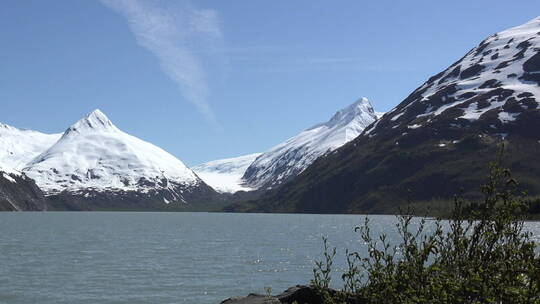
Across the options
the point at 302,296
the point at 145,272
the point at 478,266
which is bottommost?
the point at 302,296

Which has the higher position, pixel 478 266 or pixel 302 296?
pixel 478 266

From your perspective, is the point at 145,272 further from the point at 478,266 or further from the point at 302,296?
the point at 478,266

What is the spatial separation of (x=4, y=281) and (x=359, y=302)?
5804cm

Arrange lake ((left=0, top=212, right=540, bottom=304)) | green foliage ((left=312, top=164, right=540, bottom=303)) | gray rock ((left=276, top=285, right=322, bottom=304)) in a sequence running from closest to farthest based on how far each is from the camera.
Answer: green foliage ((left=312, top=164, right=540, bottom=303)) < gray rock ((left=276, top=285, right=322, bottom=304)) < lake ((left=0, top=212, right=540, bottom=304))

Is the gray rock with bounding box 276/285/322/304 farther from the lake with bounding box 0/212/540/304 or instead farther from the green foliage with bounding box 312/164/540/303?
the green foliage with bounding box 312/164/540/303

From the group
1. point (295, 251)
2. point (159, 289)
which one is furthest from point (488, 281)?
point (295, 251)

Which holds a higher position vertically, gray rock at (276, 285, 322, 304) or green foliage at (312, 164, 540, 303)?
green foliage at (312, 164, 540, 303)

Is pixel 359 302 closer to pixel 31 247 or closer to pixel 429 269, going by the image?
pixel 429 269

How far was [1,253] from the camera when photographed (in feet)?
308

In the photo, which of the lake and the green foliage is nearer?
the green foliage

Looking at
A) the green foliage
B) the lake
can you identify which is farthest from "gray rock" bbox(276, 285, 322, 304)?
the green foliage

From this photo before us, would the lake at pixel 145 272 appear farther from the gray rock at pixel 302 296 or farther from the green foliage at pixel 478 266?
the green foliage at pixel 478 266

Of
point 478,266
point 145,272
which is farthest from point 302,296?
point 145,272

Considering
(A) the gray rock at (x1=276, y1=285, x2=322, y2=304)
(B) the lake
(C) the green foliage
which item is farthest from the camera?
(B) the lake
